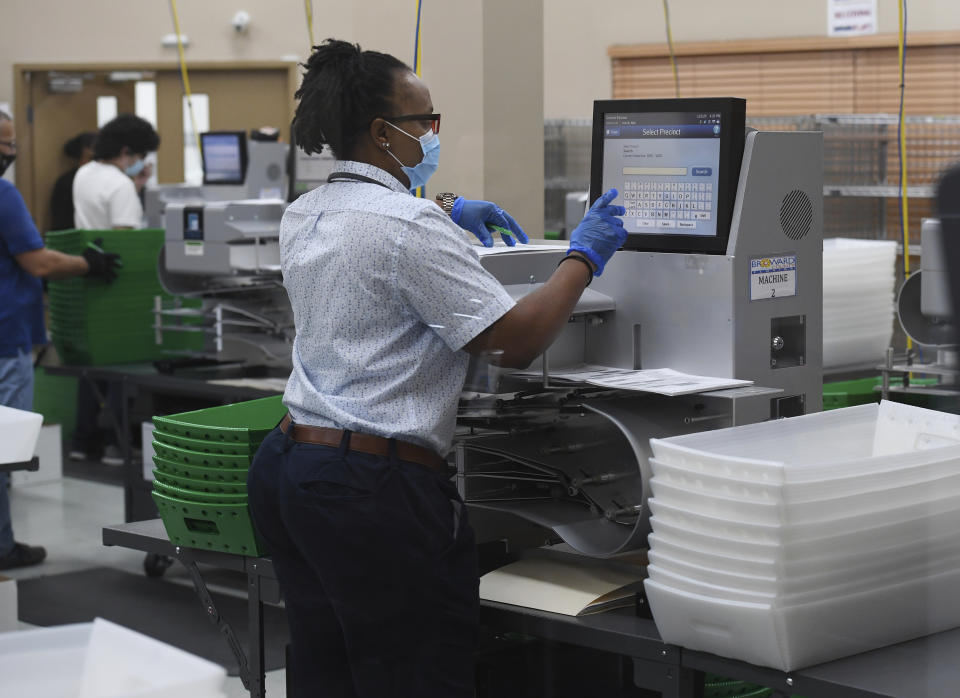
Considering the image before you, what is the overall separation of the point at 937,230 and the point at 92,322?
4744 mm

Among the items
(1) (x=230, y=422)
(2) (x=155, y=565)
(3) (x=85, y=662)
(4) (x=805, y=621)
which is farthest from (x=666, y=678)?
(2) (x=155, y=565)

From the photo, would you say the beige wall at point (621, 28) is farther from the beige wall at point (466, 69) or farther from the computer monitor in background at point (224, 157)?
the beige wall at point (466, 69)

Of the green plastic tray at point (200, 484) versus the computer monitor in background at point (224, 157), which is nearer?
the green plastic tray at point (200, 484)

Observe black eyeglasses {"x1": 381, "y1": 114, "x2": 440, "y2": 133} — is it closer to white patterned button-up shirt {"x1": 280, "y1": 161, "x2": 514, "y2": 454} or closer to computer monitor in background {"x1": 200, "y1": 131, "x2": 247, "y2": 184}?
white patterned button-up shirt {"x1": 280, "y1": 161, "x2": 514, "y2": 454}

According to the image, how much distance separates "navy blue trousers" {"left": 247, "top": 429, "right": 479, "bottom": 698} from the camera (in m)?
1.90

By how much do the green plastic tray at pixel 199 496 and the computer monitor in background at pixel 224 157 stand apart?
402cm

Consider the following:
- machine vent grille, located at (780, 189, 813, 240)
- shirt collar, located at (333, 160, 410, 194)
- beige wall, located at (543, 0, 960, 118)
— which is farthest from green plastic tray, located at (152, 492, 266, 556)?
beige wall, located at (543, 0, 960, 118)

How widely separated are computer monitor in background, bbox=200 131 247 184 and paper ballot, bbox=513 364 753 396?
4.35 m

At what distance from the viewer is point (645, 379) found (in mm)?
2191

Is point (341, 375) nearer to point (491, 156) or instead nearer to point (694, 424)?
point (694, 424)

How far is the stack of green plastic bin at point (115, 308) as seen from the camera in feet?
17.3

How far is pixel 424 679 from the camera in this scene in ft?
6.42

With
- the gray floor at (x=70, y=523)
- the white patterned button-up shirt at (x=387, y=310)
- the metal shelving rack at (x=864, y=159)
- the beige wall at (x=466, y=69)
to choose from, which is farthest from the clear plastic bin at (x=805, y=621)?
the metal shelving rack at (x=864, y=159)

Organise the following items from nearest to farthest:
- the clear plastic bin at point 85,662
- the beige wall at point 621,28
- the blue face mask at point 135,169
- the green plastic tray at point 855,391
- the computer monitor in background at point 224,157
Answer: the clear plastic bin at point 85,662 < the green plastic tray at point 855,391 < the computer monitor in background at point 224,157 < the blue face mask at point 135,169 < the beige wall at point 621,28
